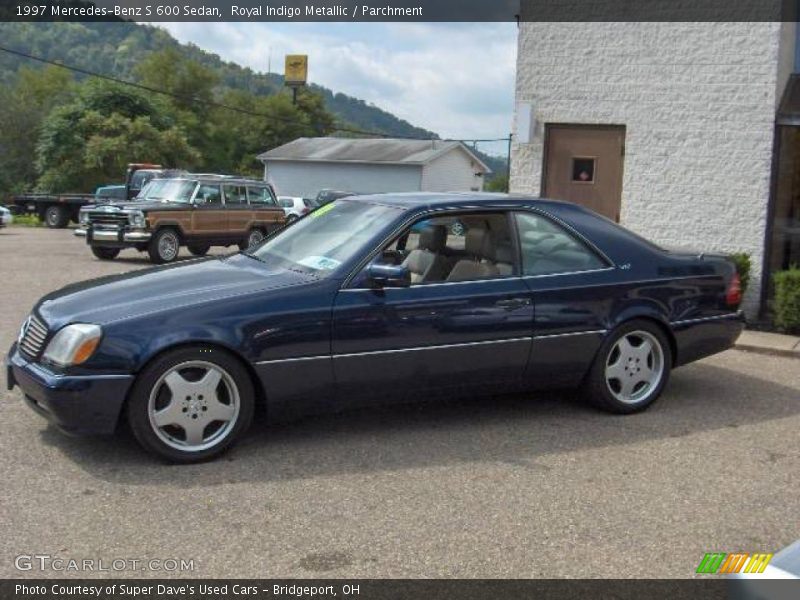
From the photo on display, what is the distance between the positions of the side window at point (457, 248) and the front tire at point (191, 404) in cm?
132

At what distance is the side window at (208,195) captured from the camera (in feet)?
58.5

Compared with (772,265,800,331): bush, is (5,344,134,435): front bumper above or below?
below

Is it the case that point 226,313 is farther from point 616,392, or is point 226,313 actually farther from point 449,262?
point 616,392

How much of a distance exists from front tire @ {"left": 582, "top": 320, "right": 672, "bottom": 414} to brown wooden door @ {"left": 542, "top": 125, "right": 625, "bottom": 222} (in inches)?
209

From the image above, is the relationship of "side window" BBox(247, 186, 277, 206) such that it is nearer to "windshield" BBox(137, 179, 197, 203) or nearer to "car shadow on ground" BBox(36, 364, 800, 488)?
"windshield" BBox(137, 179, 197, 203)

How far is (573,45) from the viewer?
11.3 m

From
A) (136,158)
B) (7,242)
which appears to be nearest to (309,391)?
(7,242)

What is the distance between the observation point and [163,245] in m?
17.1

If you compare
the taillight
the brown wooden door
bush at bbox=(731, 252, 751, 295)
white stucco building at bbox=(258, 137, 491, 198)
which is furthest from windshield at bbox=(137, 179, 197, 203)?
white stucco building at bbox=(258, 137, 491, 198)

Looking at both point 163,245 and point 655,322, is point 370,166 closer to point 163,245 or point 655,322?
point 163,245

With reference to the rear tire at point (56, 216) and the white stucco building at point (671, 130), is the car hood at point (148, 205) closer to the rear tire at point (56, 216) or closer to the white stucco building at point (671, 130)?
the white stucco building at point (671, 130)

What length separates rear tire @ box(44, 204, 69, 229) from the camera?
1214 inches

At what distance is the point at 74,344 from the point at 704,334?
427 centimetres

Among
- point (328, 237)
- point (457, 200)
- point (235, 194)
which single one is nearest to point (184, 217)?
point (235, 194)
